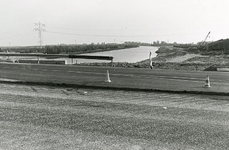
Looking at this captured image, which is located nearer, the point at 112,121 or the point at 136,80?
the point at 112,121

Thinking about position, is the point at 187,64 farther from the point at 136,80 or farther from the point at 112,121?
the point at 112,121

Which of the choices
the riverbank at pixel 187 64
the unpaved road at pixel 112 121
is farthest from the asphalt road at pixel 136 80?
the riverbank at pixel 187 64

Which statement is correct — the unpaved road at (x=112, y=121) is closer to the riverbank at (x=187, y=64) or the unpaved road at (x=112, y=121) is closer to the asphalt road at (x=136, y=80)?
the asphalt road at (x=136, y=80)

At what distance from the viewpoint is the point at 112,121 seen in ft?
18.6

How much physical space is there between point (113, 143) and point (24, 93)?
215 inches

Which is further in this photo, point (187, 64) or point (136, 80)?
point (187, 64)

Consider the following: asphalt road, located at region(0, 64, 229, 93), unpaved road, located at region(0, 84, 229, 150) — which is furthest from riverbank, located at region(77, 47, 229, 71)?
unpaved road, located at region(0, 84, 229, 150)

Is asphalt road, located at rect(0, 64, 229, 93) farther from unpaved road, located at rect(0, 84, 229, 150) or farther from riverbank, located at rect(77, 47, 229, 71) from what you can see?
riverbank, located at rect(77, 47, 229, 71)

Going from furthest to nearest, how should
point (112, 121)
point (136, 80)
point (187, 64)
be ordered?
point (187, 64)
point (136, 80)
point (112, 121)

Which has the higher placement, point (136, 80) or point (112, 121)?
point (136, 80)

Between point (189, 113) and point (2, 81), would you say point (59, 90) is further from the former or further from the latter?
point (189, 113)

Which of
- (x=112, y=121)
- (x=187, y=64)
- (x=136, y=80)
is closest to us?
(x=112, y=121)

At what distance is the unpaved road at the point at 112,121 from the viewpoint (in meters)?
4.44

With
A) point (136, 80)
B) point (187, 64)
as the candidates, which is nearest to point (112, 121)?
point (136, 80)
